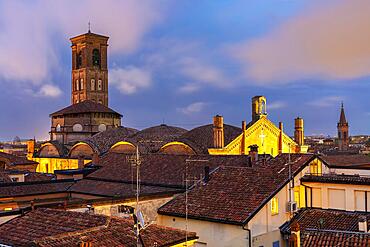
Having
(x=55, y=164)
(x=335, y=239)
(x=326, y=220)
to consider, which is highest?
(x=55, y=164)

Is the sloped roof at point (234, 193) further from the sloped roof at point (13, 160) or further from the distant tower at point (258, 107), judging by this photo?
the sloped roof at point (13, 160)

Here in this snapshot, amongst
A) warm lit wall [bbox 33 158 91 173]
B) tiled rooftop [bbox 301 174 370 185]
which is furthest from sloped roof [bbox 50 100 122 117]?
tiled rooftop [bbox 301 174 370 185]

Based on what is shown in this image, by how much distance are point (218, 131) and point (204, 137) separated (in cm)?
436

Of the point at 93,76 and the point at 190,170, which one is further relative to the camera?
the point at 93,76

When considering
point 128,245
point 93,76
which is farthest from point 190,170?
point 93,76

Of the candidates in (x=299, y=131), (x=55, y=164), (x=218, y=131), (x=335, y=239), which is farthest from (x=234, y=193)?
(x=55, y=164)

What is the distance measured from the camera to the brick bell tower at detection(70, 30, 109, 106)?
9150 cm

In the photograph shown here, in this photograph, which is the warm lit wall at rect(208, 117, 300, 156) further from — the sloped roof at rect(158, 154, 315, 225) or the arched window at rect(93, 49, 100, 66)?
the arched window at rect(93, 49, 100, 66)

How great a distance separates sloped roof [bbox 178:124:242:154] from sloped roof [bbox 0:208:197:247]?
25.7 meters

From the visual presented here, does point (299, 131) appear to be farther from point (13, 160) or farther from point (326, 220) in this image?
point (13, 160)

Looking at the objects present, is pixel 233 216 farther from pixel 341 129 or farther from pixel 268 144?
pixel 341 129

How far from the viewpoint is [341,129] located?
344ft

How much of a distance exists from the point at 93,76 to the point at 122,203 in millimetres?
74517

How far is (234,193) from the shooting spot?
21422 mm
